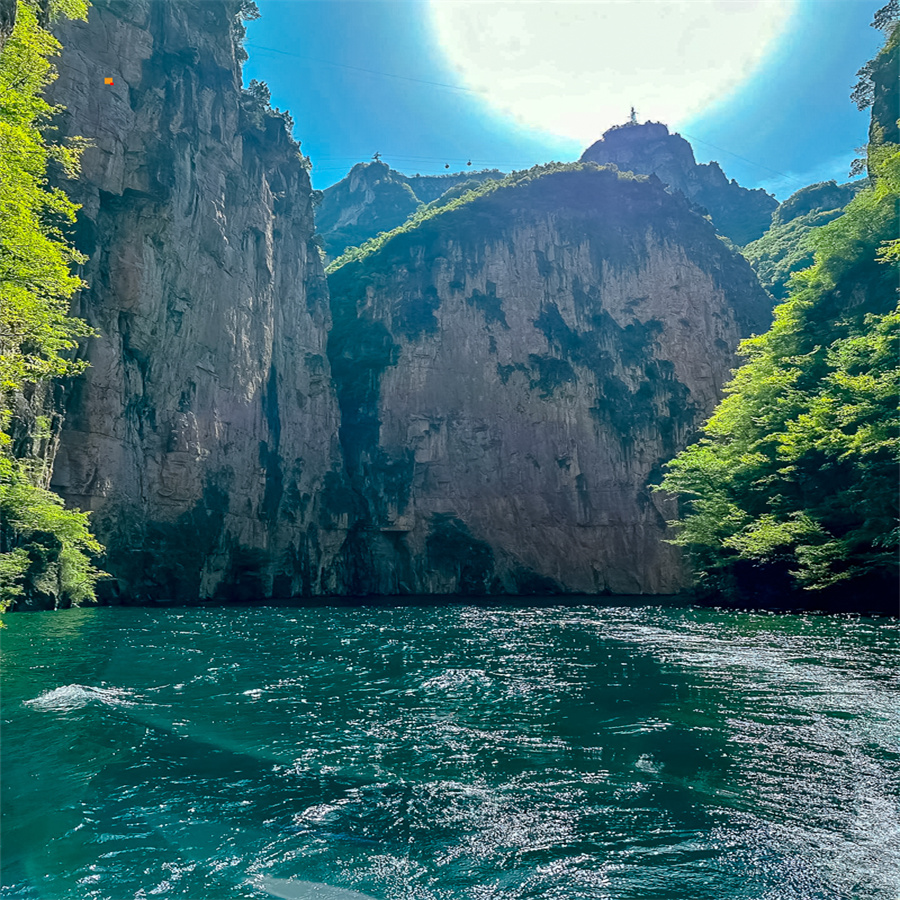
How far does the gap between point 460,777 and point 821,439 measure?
15.1 m

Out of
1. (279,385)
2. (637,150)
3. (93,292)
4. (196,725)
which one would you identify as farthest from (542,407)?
(637,150)

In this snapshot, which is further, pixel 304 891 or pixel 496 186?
pixel 496 186

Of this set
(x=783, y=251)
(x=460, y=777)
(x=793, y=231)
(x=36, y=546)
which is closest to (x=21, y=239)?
(x=460, y=777)

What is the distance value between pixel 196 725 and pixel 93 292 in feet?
96.1

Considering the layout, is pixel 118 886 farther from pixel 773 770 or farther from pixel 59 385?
pixel 59 385

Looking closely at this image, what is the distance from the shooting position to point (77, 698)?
816 centimetres

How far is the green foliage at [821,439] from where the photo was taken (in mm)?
15031

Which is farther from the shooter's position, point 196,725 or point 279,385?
point 279,385

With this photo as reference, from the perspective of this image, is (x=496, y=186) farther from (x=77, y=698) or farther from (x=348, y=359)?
(x=77, y=698)

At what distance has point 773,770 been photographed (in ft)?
18.5

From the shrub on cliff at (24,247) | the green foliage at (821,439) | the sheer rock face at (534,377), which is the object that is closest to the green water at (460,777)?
the shrub on cliff at (24,247)

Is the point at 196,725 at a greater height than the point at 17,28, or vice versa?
A: the point at 17,28

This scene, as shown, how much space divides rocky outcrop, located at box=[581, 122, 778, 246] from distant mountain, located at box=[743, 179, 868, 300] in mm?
7447

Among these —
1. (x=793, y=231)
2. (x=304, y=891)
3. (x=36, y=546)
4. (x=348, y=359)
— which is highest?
(x=793, y=231)
